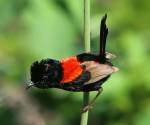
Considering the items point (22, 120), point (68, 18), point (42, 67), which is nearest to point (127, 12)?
point (68, 18)

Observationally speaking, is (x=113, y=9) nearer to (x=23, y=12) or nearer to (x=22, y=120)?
(x=23, y=12)

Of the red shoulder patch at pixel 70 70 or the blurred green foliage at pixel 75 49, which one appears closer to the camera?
the red shoulder patch at pixel 70 70

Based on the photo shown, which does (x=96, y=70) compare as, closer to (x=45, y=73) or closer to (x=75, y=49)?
(x=45, y=73)

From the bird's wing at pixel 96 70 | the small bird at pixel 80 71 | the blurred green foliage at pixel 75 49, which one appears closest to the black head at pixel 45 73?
the small bird at pixel 80 71

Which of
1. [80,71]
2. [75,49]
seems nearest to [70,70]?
[80,71]

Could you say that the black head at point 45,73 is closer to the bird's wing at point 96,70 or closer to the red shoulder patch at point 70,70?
the red shoulder patch at point 70,70

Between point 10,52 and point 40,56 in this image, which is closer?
point 40,56
